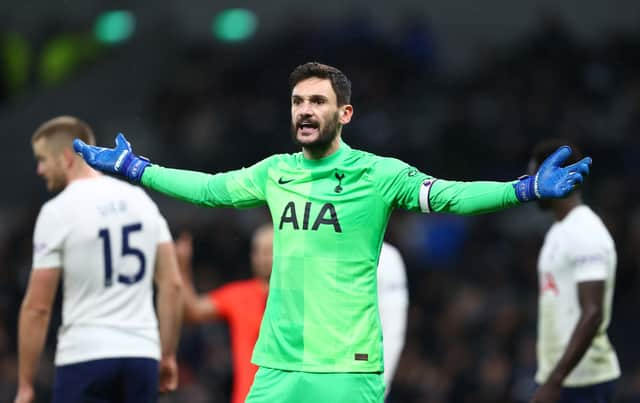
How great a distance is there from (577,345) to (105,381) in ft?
8.20

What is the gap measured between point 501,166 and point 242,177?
9.85 metres

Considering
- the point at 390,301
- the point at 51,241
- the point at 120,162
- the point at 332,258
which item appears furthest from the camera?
the point at 390,301

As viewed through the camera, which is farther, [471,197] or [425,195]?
[425,195]

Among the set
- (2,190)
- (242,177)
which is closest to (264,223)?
(2,190)

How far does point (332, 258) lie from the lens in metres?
5.67

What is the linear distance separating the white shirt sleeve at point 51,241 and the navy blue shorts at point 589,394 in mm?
2864

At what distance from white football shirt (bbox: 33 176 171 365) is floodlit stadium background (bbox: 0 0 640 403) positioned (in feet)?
14.1

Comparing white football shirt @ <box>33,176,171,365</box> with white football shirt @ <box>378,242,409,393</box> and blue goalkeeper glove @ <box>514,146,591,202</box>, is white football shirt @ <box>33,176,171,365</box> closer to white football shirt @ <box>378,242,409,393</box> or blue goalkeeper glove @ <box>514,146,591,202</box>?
white football shirt @ <box>378,242,409,393</box>

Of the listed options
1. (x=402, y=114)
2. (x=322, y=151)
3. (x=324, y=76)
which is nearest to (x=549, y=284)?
(x=322, y=151)

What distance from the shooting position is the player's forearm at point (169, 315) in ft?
24.7

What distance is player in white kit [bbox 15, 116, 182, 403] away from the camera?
278 inches

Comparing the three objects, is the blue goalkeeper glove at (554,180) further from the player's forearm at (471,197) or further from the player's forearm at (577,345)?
the player's forearm at (577,345)

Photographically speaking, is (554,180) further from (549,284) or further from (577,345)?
(549,284)

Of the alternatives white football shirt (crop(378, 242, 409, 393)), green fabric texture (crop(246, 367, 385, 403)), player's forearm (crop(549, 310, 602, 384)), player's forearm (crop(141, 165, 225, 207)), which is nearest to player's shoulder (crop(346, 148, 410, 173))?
player's forearm (crop(141, 165, 225, 207))
